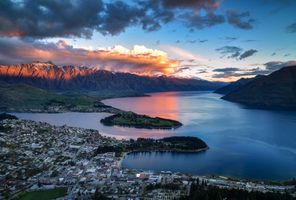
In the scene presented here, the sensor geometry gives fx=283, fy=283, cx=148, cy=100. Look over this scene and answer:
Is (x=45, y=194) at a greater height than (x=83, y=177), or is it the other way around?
(x=83, y=177)

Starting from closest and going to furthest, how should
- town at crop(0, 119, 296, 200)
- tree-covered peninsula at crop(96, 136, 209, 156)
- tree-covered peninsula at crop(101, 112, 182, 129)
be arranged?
town at crop(0, 119, 296, 200) < tree-covered peninsula at crop(96, 136, 209, 156) < tree-covered peninsula at crop(101, 112, 182, 129)

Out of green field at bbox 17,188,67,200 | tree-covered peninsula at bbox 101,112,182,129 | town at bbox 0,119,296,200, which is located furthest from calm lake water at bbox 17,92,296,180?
green field at bbox 17,188,67,200

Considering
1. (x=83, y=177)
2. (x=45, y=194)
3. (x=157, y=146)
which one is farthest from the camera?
(x=157, y=146)

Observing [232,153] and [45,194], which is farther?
[232,153]

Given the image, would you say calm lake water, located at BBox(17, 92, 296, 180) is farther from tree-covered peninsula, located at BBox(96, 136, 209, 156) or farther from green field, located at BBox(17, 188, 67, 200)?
green field, located at BBox(17, 188, 67, 200)

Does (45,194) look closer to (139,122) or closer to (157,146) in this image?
(157,146)

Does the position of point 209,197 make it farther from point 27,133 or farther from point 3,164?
point 27,133

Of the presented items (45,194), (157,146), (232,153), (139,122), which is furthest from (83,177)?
(139,122)
